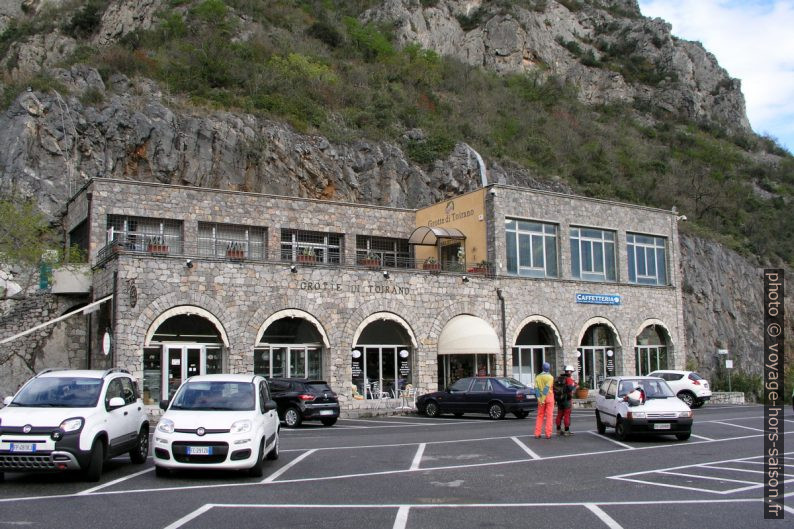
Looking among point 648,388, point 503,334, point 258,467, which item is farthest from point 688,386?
point 258,467

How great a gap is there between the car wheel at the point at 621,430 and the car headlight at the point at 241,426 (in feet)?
32.0

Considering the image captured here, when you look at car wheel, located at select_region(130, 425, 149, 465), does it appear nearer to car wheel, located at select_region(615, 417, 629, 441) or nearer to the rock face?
car wheel, located at select_region(615, 417, 629, 441)

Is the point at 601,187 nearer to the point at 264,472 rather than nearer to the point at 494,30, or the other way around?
the point at 494,30

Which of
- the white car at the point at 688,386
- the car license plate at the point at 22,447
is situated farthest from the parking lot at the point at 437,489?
the white car at the point at 688,386

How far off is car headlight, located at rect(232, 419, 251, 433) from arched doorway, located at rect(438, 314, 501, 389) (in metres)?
19.7

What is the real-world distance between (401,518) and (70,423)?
5607mm

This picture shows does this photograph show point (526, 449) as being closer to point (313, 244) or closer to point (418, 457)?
point (418, 457)

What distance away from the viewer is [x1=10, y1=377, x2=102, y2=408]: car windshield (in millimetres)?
12008

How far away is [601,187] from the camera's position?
6041 cm

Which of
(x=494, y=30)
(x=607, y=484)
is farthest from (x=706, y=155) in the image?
(x=607, y=484)

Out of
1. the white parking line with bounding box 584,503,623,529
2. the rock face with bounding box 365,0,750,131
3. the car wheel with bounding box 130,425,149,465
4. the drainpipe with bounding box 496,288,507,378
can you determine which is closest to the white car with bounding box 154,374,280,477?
the car wheel with bounding box 130,425,149,465

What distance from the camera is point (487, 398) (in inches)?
1000

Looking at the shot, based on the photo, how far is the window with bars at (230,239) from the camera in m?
32.2

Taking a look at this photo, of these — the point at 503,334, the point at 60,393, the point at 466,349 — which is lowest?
the point at 60,393
